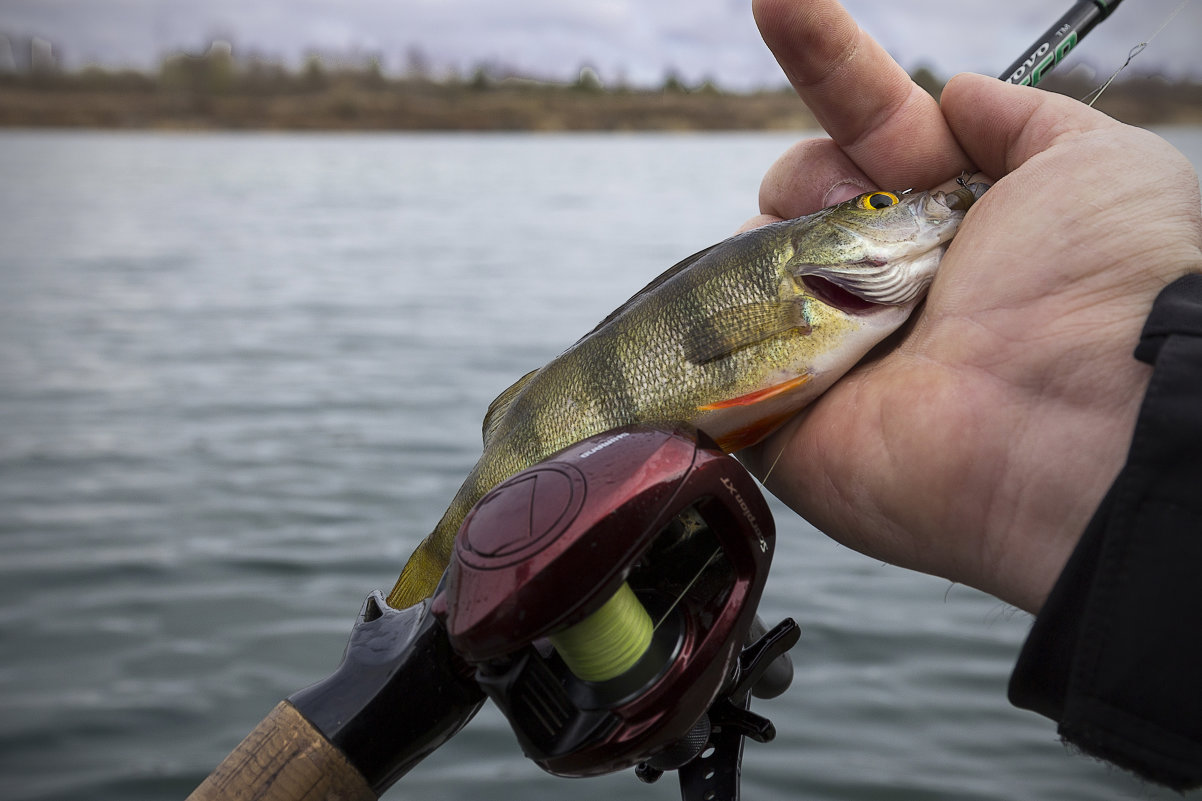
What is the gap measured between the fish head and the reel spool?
87cm

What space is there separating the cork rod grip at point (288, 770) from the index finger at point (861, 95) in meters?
1.92

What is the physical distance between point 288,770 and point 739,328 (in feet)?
4.48

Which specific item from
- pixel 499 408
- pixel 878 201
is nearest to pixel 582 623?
pixel 499 408

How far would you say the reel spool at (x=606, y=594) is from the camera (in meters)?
1.55

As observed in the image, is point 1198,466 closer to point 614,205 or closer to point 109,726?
point 109,726

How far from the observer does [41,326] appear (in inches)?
524

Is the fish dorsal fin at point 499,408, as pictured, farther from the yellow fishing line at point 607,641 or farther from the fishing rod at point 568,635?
the yellow fishing line at point 607,641

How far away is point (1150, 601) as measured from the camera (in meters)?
1.52

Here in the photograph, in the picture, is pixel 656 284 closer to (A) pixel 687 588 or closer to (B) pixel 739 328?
(B) pixel 739 328

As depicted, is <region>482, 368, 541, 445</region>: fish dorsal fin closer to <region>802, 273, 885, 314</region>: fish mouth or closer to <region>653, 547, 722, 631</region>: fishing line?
<region>802, 273, 885, 314</region>: fish mouth

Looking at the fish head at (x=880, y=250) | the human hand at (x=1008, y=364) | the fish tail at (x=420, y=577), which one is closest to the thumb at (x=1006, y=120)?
the human hand at (x=1008, y=364)

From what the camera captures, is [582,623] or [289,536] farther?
[289,536]

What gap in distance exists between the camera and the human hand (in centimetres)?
192


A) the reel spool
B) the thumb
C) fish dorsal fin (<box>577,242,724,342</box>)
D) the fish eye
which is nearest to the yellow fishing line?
the reel spool
